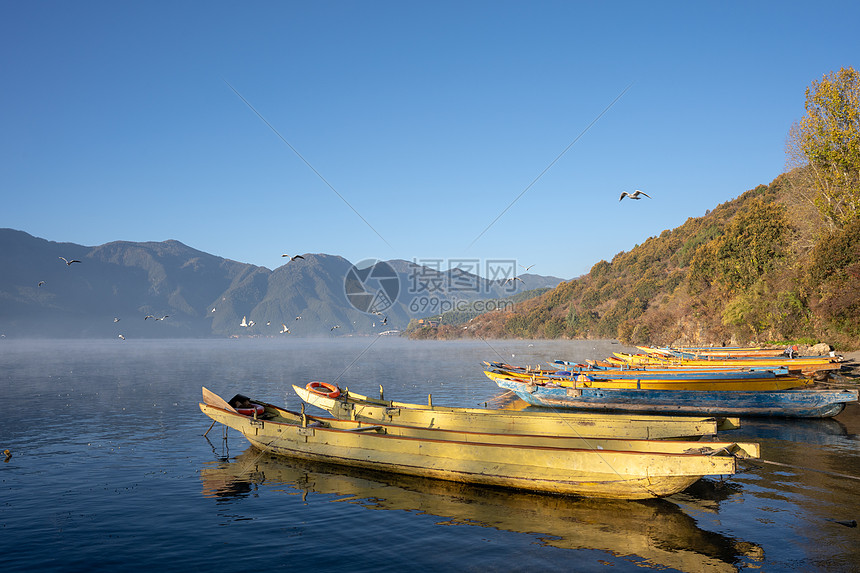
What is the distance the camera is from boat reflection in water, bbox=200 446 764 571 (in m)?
9.62

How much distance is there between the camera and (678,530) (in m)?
10.6

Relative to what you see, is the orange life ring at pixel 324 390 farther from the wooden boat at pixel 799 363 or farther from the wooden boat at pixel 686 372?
the wooden boat at pixel 799 363

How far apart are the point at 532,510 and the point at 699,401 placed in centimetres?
1525

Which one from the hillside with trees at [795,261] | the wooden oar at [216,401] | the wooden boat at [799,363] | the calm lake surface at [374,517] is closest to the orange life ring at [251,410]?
the wooden oar at [216,401]

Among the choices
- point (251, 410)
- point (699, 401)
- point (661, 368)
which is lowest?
point (251, 410)

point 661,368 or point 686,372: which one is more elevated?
point 686,372

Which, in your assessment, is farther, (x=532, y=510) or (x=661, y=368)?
(x=661, y=368)

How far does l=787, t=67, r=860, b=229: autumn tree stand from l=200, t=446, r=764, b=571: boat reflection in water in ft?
124

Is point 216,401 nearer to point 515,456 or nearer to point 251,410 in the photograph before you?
point 251,410

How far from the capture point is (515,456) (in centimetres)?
1257

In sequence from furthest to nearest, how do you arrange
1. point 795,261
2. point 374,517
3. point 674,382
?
point 795,261 < point 674,382 < point 374,517

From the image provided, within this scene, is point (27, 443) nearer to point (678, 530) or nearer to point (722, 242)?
point (678, 530)

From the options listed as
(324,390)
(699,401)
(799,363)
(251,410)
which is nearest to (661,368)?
(799,363)

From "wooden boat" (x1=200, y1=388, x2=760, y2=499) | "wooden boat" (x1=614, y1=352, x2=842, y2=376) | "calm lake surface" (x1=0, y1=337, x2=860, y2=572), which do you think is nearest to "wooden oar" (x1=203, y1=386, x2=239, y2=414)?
"wooden boat" (x1=200, y1=388, x2=760, y2=499)
